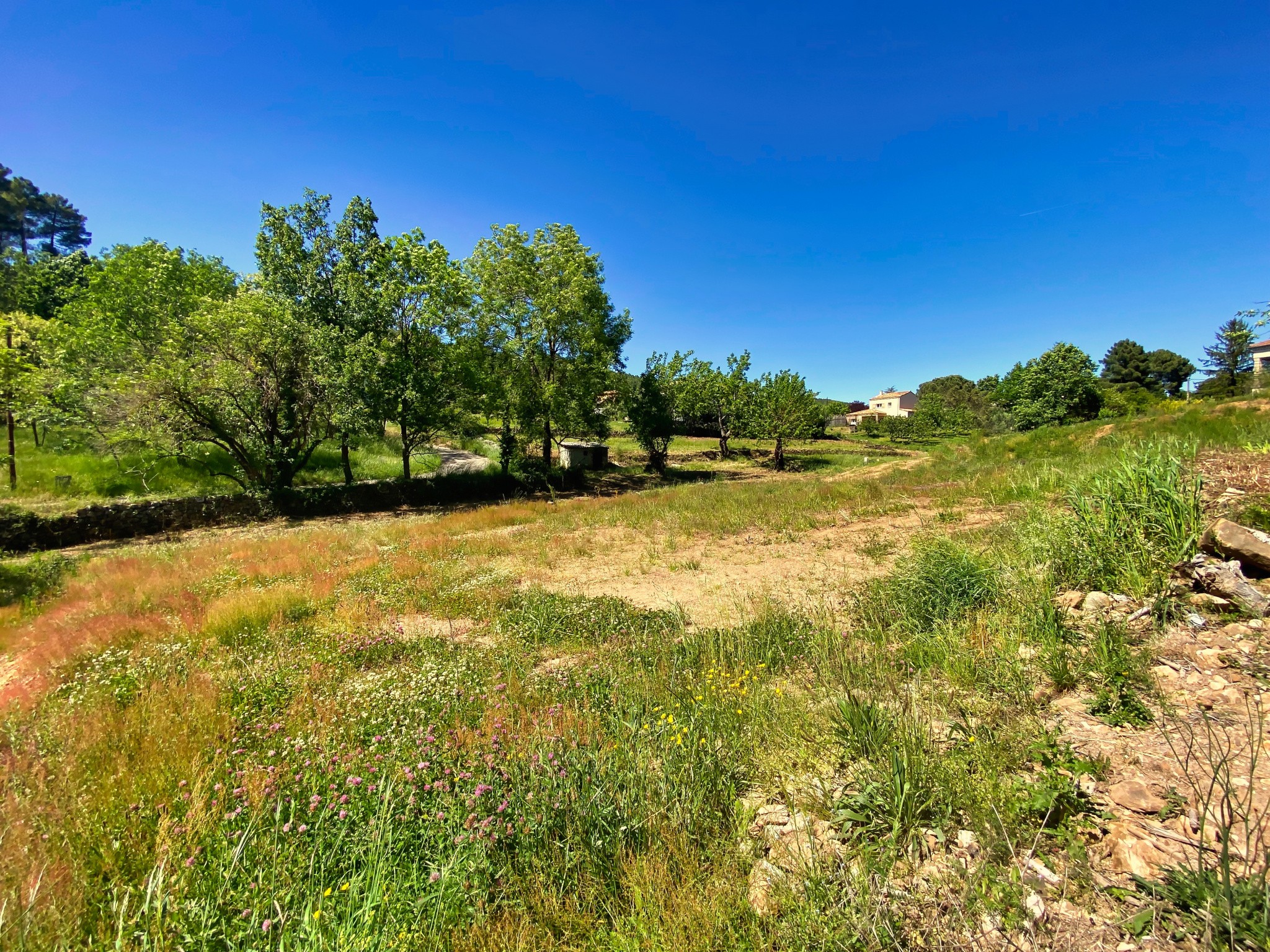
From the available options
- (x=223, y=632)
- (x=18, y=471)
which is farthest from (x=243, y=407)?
(x=223, y=632)

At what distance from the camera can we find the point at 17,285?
34.1m

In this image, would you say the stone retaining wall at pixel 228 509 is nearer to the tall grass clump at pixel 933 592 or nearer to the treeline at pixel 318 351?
the treeline at pixel 318 351

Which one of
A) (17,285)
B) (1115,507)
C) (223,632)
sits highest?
(17,285)

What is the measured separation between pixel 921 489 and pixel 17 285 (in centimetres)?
6091

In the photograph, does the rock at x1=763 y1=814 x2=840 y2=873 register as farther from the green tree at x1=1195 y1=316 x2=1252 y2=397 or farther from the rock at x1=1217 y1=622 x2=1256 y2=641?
the green tree at x1=1195 y1=316 x2=1252 y2=397

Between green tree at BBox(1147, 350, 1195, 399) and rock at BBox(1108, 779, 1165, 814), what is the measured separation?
296ft

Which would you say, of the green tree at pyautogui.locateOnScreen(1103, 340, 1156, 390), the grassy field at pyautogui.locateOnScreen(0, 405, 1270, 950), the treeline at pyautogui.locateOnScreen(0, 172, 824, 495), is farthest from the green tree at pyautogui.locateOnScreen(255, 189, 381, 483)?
the green tree at pyautogui.locateOnScreen(1103, 340, 1156, 390)

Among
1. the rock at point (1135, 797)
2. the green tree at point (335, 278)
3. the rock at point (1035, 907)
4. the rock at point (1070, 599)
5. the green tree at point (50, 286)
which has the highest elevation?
the green tree at point (50, 286)

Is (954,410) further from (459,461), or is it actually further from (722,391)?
(459,461)

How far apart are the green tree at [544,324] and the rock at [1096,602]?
71.5ft

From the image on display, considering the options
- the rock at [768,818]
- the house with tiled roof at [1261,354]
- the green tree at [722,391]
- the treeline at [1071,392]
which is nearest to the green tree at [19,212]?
the green tree at [722,391]

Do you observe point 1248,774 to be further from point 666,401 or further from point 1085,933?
point 666,401

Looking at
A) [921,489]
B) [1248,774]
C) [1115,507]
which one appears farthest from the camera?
[921,489]

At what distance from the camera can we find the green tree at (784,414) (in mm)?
38219
